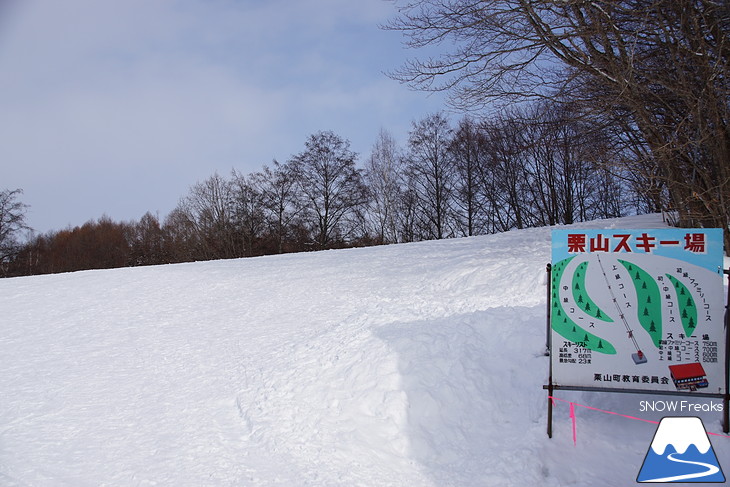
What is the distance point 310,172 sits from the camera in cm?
4466

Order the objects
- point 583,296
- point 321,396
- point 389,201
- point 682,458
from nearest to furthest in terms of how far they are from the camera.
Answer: point 682,458 → point 583,296 → point 321,396 → point 389,201

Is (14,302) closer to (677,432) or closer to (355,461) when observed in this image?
(355,461)

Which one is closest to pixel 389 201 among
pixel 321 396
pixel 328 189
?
pixel 328 189

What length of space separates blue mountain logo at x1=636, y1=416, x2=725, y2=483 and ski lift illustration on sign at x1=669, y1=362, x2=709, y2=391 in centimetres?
34

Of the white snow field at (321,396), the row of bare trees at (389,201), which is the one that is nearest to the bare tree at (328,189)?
the row of bare trees at (389,201)

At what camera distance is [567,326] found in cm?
511

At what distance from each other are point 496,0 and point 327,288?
6.70 m

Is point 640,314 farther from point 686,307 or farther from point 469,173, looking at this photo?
point 469,173

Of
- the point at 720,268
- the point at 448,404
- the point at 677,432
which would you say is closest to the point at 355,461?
the point at 448,404

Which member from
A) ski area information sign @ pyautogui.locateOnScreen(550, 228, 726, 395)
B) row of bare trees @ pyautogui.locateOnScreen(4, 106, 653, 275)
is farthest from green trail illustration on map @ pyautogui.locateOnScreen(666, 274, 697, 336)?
row of bare trees @ pyautogui.locateOnScreen(4, 106, 653, 275)

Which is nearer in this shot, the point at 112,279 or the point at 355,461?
the point at 355,461

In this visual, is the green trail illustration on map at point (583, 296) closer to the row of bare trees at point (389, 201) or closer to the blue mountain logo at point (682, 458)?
the blue mountain logo at point (682, 458)

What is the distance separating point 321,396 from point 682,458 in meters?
3.87

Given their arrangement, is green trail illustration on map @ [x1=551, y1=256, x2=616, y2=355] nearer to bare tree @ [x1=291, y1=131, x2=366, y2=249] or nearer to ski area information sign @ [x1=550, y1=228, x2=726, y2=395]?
ski area information sign @ [x1=550, y1=228, x2=726, y2=395]
